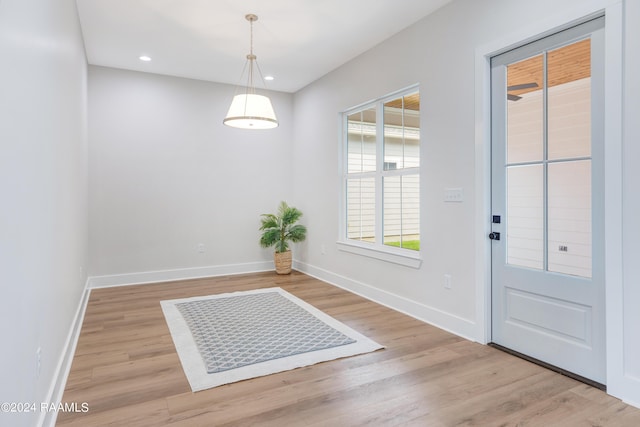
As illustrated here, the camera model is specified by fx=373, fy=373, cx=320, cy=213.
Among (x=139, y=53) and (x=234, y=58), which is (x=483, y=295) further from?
(x=139, y=53)

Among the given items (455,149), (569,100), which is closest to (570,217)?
(569,100)

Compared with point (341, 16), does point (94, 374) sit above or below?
below

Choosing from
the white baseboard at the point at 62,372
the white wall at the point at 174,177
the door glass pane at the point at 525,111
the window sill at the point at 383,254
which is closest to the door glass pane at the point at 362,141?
the window sill at the point at 383,254

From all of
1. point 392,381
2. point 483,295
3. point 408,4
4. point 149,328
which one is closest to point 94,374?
point 149,328

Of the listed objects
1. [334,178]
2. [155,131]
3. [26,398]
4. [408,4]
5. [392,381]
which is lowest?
[392,381]

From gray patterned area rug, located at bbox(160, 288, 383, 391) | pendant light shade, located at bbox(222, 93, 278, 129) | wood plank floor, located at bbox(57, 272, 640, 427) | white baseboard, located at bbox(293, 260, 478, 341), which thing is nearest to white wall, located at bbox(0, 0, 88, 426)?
wood plank floor, located at bbox(57, 272, 640, 427)

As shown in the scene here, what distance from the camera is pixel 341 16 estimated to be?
3506 mm

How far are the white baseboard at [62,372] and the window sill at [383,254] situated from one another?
288 cm

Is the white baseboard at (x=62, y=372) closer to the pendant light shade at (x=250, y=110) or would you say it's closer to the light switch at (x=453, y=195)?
the pendant light shade at (x=250, y=110)

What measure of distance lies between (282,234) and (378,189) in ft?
6.19

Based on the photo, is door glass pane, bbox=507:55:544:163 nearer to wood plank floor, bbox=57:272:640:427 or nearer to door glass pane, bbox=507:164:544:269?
door glass pane, bbox=507:164:544:269

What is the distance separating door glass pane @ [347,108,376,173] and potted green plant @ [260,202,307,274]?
1.27 m

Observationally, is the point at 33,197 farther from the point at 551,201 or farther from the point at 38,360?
the point at 551,201

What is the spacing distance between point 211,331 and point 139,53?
3.37 metres
